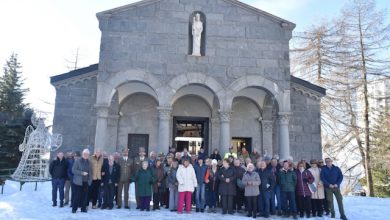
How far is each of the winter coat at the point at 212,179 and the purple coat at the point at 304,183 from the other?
2396 mm

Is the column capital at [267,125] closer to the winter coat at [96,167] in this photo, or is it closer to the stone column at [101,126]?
the stone column at [101,126]

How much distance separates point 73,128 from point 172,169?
7.43 meters

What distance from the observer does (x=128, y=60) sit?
1451 centimetres

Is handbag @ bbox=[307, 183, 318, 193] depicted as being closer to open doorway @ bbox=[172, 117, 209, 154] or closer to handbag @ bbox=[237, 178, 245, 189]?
handbag @ bbox=[237, 178, 245, 189]

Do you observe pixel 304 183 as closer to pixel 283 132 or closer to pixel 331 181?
pixel 331 181

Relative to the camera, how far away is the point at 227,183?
9.77 meters

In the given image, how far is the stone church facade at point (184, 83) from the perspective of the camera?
14.4 m

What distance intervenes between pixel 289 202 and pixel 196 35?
8.45 metres

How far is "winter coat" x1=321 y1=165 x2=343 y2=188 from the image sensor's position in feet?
32.6

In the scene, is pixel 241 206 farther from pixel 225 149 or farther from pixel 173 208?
pixel 225 149

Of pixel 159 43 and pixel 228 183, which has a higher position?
pixel 159 43

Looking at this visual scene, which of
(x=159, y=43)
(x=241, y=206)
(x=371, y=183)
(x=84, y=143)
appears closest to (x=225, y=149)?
(x=241, y=206)

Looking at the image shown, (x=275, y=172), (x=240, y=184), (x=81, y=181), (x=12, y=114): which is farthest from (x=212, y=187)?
(x=12, y=114)

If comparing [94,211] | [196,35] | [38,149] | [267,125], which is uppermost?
[196,35]
